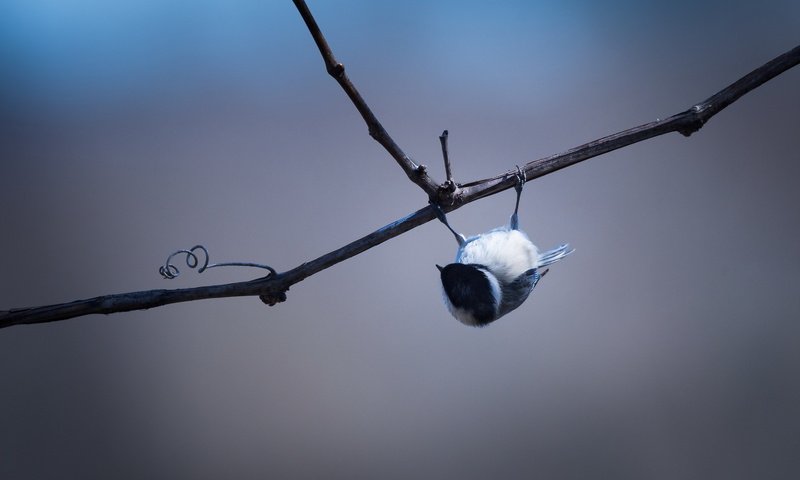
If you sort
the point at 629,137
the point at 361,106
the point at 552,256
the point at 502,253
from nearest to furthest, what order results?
the point at 361,106
the point at 629,137
the point at 502,253
the point at 552,256

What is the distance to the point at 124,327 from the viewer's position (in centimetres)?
153

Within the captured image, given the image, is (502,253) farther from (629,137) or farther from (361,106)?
(361,106)

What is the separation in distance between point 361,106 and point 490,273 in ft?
1.21

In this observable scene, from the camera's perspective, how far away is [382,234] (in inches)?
33.4

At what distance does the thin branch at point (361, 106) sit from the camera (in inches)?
28.4

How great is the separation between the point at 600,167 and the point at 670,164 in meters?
0.21

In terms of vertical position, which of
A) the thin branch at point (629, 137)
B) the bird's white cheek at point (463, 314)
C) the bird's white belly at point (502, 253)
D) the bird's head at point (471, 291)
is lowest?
the bird's white cheek at point (463, 314)

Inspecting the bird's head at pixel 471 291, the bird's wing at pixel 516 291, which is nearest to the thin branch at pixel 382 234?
the bird's head at pixel 471 291

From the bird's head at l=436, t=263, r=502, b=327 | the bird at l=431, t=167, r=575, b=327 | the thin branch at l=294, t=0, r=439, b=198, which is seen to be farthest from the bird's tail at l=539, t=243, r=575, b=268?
the thin branch at l=294, t=0, r=439, b=198

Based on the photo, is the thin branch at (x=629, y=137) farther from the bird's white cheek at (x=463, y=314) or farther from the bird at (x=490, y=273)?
the bird's white cheek at (x=463, y=314)

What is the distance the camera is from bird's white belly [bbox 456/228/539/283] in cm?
101

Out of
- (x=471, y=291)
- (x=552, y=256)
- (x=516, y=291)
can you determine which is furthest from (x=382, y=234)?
(x=552, y=256)

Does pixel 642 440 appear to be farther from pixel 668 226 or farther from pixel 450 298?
pixel 450 298

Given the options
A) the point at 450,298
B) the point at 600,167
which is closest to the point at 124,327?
the point at 450,298
